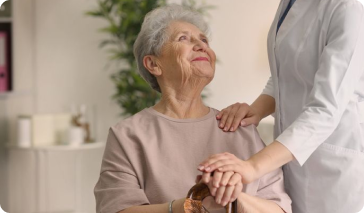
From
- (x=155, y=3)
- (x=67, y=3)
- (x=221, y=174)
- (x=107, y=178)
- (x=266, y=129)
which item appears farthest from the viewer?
(x=67, y=3)

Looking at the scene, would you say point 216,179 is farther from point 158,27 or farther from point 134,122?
point 158,27

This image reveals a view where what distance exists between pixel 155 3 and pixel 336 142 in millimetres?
3396

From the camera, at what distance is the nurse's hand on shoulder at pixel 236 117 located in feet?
6.37

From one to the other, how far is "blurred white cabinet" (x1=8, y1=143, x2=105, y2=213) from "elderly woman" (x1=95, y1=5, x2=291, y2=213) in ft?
12.1

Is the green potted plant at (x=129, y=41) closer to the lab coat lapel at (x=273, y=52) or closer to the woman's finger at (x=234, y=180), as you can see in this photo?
the lab coat lapel at (x=273, y=52)

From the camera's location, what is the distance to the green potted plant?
5.05m

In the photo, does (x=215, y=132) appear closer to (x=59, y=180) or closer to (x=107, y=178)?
(x=107, y=178)

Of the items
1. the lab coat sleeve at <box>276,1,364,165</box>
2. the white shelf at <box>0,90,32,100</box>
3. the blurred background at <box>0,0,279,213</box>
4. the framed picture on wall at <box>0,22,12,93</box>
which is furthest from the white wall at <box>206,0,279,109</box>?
the lab coat sleeve at <box>276,1,364,165</box>

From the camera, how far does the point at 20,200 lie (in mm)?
5590

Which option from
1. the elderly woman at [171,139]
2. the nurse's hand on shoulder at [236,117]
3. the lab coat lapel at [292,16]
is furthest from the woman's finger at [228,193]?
the lab coat lapel at [292,16]

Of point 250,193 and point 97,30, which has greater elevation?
point 97,30

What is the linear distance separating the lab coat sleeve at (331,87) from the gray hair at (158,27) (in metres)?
0.49

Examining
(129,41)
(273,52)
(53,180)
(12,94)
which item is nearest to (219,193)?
(273,52)

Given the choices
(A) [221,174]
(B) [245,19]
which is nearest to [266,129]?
(B) [245,19]
